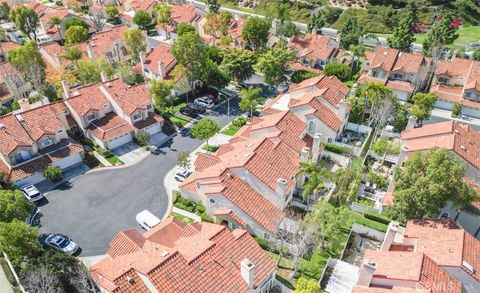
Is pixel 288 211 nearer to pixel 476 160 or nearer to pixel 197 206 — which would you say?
pixel 197 206

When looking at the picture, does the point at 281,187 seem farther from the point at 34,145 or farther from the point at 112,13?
the point at 112,13

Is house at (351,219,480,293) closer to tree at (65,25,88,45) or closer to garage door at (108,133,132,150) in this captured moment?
garage door at (108,133,132,150)

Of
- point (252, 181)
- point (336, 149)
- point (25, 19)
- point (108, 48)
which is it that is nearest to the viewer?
point (252, 181)

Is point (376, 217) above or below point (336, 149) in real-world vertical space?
below

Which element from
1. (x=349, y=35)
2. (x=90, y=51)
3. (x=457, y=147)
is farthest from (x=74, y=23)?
(x=457, y=147)

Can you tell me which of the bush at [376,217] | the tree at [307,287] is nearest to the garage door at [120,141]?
the bush at [376,217]

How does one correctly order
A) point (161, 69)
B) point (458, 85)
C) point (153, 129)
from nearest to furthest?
point (153, 129), point (161, 69), point (458, 85)
